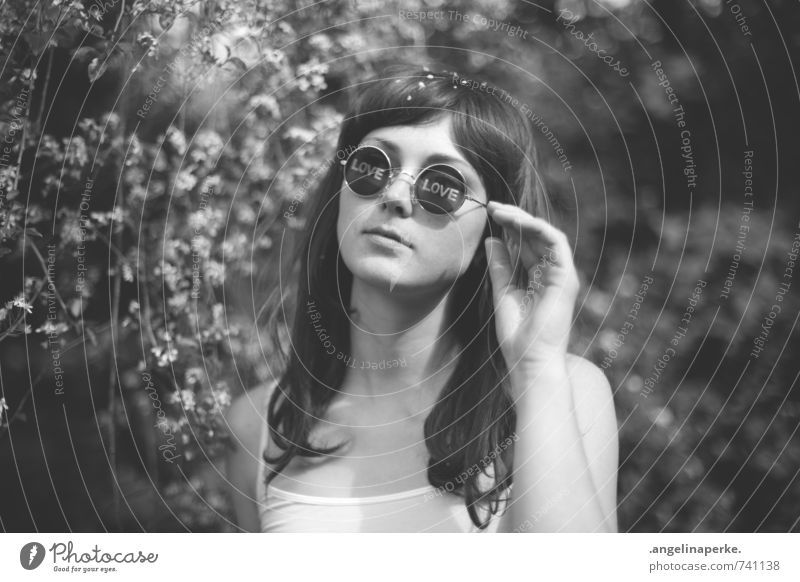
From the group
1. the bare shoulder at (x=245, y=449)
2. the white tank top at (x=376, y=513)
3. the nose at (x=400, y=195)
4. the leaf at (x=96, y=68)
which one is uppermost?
the leaf at (x=96, y=68)

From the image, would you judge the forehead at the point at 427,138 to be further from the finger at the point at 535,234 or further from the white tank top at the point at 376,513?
the white tank top at the point at 376,513

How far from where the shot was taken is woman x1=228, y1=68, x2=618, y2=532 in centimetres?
102

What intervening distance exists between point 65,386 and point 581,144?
873 mm

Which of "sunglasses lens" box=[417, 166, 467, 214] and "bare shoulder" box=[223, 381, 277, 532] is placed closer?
"sunglasses lens" box=[417, 166, 467, 214]

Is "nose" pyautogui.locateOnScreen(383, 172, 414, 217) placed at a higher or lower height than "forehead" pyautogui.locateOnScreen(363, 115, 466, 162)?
lower

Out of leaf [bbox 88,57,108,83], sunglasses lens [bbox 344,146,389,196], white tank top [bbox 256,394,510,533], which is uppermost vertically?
leaf [bbox 88,57,108,83]

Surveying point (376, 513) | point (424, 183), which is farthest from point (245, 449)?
point (424, 183)

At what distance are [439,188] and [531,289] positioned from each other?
168mm

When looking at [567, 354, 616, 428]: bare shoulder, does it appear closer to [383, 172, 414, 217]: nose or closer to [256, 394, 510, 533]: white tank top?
[256, 394, 510, 533]: white tank top

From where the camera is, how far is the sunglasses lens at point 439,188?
1.03 m

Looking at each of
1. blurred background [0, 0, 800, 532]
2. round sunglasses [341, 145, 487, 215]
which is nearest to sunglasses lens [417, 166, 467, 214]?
round sunglasses [341, 145, 487, 215]

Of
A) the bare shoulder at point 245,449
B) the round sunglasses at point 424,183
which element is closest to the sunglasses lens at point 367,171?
the round sunglasses at point 424,183

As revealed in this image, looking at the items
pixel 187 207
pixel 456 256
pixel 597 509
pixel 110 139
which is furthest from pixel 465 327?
pixel 110 139

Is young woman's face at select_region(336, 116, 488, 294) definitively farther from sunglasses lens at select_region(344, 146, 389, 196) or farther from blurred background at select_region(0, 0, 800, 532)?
blurred background at select_region(0, 0, 800, 532)
